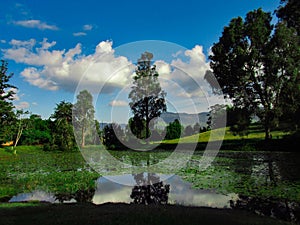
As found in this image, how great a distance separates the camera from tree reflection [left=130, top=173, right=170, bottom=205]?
10.7 metres

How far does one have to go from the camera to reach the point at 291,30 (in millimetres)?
27344

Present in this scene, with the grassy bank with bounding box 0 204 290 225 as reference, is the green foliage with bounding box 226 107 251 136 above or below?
above

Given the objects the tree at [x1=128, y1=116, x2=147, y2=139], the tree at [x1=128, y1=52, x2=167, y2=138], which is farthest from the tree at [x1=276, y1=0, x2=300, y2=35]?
the tree at [x1=128, y1=116, x2=147, y2=139]

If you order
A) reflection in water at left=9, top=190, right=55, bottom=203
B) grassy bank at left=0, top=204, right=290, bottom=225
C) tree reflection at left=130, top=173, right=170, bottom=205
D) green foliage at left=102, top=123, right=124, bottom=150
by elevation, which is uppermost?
green foliage at left=102, top=123, right=124, bottom=150

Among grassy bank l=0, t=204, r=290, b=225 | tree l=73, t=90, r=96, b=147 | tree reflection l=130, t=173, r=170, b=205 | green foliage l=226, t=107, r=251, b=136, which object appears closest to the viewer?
grassy bank l=0, t=204, r=290, b=225

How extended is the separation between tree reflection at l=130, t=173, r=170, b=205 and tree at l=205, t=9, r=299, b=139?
722 inches

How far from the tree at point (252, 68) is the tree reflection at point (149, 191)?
1835 cm

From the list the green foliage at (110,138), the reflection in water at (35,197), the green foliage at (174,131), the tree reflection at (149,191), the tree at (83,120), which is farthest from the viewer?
the green foliage at (174,131)

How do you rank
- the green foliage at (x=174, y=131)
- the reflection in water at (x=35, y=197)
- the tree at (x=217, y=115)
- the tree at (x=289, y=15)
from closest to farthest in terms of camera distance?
the reflection in water at (x=35, y=197) → the tree at (x=289, y=15) → the tree at (x=217, y=115) → the green foliage at (x=174, y=131)

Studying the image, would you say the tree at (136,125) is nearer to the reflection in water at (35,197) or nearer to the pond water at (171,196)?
the pond water at (171,196)

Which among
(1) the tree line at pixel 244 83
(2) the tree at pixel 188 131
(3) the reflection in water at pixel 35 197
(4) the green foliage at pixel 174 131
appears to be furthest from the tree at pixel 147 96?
(3) the reflection in water at pixel 35 197

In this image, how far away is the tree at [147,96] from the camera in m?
35.0

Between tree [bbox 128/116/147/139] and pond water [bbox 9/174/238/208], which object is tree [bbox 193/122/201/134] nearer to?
tree [bbox 128/116/147/139]

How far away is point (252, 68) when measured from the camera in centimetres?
3028
